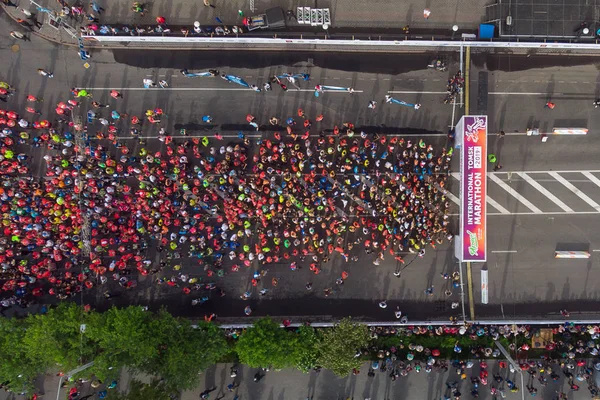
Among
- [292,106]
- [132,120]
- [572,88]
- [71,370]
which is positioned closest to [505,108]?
[572,88]

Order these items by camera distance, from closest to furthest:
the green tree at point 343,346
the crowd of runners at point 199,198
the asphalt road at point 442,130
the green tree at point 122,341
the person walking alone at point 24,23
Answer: the green tree at point 122,341 < the green tree at point 343,346 < the crowd of runners at point 199,198 < the person walking alone at point 24,23 < the asphalt road at point 442,130

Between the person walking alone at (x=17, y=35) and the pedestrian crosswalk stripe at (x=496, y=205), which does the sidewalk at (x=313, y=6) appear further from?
the pedestrian crosswalk stripe at (x=496, y=205)

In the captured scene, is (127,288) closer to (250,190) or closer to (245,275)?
(245,275)

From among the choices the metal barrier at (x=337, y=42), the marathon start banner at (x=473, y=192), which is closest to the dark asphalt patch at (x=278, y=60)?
the metal barrier at (x=337, y=42)

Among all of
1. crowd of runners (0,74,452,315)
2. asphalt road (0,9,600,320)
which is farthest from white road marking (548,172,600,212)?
crowd of runners (0,74,452,315)

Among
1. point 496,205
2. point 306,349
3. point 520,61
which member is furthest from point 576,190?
point 306,349

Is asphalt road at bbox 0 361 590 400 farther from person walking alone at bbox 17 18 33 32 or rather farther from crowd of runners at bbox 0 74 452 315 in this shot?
person walking alone at bbox 17 18 33 32


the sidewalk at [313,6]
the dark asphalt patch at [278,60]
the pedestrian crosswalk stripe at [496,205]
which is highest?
the sidewalk at [313,6]
